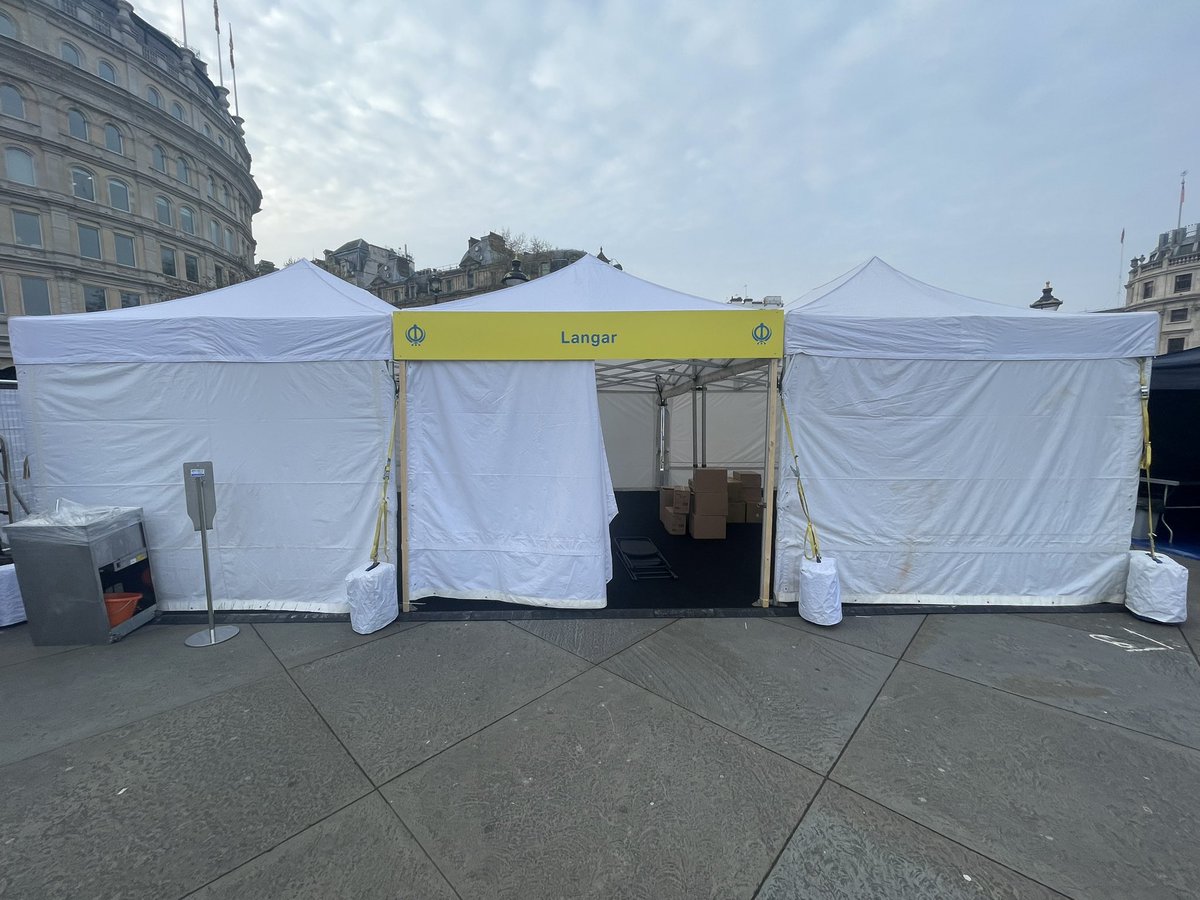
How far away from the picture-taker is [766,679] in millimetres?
3570

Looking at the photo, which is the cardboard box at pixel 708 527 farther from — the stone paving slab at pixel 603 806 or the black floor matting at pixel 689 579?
the stone paving slab at pixel 603 806

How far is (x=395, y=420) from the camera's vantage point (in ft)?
14.9

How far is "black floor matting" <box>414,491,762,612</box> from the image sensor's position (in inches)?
195

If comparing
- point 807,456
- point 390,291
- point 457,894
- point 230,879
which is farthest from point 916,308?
point 390,291

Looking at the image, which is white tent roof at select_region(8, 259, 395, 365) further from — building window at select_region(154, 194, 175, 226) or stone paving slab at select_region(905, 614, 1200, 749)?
building window at select_region(154, 194, 175, 226)

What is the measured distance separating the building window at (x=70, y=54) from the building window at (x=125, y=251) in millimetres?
10984

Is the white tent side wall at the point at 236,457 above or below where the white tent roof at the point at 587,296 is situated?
below

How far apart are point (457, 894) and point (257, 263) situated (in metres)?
73.7

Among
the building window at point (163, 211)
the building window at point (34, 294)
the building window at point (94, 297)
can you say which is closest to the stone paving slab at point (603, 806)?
the building window at point (34, 294)

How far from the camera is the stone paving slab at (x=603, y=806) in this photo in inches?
81.1

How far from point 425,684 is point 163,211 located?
52649 millimetres

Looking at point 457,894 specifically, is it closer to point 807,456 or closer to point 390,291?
point 807,456

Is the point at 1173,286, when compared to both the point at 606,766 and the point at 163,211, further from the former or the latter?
the point at 163,211

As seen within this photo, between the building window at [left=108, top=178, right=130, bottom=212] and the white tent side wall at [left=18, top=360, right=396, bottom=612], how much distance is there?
46101 millimetres
